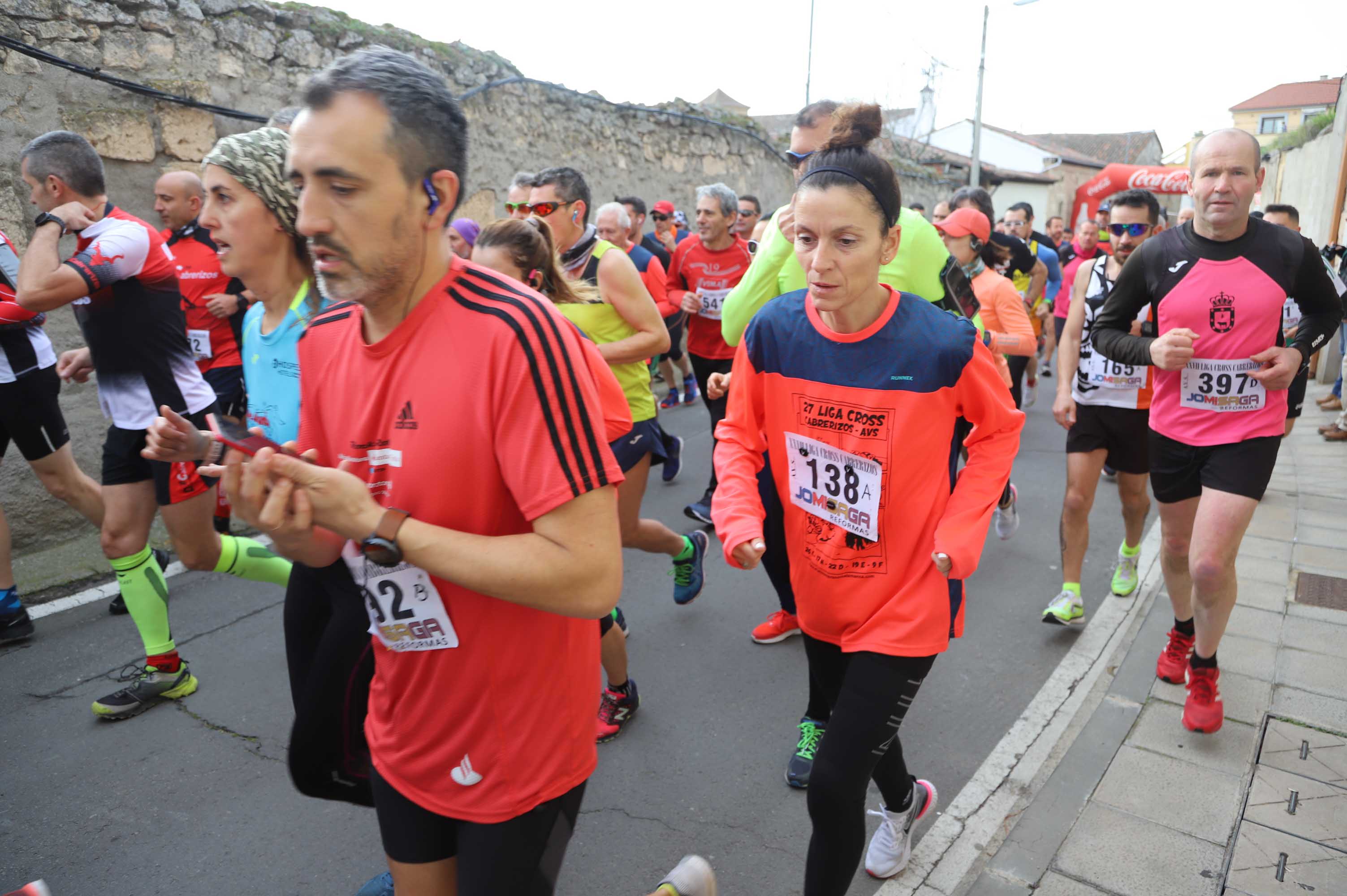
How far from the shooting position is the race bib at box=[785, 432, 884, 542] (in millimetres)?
2287

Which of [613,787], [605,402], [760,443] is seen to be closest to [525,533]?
[760,443]

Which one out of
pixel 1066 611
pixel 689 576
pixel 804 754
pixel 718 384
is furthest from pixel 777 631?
pixel 718 384

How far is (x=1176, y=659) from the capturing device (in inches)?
153

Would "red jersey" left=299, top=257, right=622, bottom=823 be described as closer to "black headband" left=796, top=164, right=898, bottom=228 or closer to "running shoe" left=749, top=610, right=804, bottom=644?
"black headband" left=796, top=164, right=898, bottom=228

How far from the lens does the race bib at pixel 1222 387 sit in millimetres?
3342

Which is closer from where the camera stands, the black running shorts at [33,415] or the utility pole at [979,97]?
the black running shorts at [33,415]

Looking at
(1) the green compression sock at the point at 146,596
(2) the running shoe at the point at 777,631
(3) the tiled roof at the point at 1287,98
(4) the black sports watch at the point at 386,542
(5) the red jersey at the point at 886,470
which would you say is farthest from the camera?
(3) the tiled roof at the point at 1287,98

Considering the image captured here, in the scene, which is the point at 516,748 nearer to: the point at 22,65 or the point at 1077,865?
the point at 1077,865

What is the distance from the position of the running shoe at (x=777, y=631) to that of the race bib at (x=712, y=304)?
281 centimetres

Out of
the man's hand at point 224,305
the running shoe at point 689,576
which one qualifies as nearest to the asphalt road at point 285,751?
the running shoe at point 689,576

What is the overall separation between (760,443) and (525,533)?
116cm

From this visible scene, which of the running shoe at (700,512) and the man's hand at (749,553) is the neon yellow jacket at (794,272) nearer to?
the man's hand at (749,553)

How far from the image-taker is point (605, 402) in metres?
3.04

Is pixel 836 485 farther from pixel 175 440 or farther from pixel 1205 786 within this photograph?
pixel 1205 786
